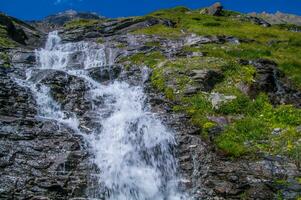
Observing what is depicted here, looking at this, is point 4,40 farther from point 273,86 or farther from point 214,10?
point 214,10

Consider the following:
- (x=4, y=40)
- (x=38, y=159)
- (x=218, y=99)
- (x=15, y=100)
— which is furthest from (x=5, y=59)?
(x=218, y=99)

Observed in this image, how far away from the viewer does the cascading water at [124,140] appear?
2109 centimetres

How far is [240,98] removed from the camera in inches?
1145

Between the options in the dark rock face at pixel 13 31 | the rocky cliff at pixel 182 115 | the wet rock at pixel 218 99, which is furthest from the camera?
the dark rock face at pixel 13 31

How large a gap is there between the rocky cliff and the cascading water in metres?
0.29

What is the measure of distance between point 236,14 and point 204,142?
58.9 metres

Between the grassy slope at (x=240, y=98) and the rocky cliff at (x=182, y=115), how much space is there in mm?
68

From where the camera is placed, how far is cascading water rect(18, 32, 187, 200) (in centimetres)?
2109

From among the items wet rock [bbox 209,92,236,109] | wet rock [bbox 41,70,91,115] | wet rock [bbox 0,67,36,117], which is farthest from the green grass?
wet rock [bbox 209,92,236,109]

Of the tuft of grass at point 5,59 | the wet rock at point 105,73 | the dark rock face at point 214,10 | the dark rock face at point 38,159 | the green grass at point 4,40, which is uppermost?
the dark rock face at point 214,10

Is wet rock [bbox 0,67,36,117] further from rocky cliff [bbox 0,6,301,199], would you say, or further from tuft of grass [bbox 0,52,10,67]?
tuft of grass [bbox 0,52,10,67]

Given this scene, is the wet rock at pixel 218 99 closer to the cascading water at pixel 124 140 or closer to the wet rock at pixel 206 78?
the wet rock at pixel 206 78

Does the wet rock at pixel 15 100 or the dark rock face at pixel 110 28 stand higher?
the dark rock face at pixel 110 28

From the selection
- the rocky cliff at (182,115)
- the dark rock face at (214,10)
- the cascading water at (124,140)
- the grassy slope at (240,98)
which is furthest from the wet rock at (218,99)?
the dark rock face at (214,10)
